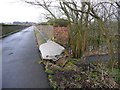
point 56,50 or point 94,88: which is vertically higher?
point 56,50

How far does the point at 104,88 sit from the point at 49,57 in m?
3.78

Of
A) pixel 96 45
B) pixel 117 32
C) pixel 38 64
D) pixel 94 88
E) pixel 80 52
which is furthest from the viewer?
pixel 96 45

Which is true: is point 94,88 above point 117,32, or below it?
below

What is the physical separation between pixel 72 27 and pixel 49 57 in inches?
166

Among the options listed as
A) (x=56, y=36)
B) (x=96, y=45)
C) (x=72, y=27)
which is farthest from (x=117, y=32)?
(x=56, y=36)

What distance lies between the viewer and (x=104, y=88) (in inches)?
263

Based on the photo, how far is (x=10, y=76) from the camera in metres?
7.53

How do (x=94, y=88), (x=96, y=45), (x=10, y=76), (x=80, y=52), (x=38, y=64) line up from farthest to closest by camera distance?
(x=96, y=45), (x=80, y=52), (x=38, y=64), (x=10, y=76), (x=94, y=88)

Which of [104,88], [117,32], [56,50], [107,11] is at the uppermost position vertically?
[107,11]

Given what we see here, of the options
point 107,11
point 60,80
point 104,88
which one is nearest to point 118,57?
point 107,11

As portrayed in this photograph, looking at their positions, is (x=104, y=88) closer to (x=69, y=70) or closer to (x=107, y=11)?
(x=69, y=70)

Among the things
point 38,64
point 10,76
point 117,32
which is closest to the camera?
point 10,76

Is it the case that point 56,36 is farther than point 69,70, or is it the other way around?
point 56,36

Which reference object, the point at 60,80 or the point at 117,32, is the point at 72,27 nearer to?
the point at 117,32
